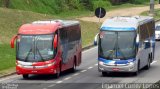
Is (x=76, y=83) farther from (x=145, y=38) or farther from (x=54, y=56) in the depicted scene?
(x=145, y=38)

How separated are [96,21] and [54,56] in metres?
36.7

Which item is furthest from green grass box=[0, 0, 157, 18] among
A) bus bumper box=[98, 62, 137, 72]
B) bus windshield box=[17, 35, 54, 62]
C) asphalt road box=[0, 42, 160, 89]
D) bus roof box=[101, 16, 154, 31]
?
bus bumper box=[98, 62, 137, 72]

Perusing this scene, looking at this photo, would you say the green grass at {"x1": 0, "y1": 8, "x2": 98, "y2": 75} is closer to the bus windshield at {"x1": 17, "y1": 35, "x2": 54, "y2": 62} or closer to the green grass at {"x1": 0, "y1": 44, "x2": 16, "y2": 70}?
the green grass at {"x1": 0, "y1": 44, "x2": 16, "y2": 70}

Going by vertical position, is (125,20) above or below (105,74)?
above

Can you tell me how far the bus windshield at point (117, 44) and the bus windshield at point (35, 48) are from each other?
2.76 m

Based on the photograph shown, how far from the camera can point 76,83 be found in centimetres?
2684

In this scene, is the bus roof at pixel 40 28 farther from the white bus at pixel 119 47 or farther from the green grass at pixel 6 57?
the green grass at pixel 6 57

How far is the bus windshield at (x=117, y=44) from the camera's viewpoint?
29562 millimetres

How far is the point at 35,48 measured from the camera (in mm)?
28562

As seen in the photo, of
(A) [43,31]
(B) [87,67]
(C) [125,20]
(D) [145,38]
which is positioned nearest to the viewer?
(A) [43,31]

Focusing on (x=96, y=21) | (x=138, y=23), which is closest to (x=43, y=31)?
(x=138, y=23)

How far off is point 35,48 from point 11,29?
1957 cm

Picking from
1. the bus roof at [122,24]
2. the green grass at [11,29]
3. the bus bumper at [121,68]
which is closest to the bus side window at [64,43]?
the bus roof at [122,24]

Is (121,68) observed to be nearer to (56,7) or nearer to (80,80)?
(80,80)
